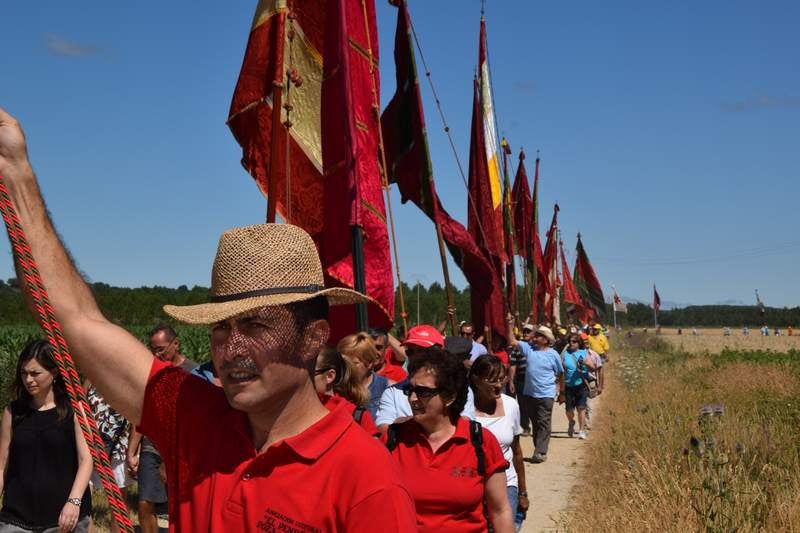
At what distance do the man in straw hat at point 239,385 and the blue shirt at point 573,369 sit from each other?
527 inches

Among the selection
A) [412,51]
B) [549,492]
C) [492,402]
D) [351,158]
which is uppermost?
[412,51]

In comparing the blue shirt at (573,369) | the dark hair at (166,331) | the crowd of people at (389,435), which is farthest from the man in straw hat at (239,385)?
the blue shirt at (573,369)

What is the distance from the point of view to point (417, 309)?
152 ft

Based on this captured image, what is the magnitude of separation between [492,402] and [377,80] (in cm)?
295

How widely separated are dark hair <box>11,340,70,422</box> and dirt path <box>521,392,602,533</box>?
446 cm

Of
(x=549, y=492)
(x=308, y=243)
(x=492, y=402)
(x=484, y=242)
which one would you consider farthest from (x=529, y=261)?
(x=308, y=243)

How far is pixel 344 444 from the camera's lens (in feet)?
6.62

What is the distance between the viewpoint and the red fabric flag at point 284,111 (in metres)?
6.83

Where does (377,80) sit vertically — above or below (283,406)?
above

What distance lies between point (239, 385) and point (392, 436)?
2502mm

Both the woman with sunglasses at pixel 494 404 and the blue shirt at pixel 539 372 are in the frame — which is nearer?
the woman with sunglasses at pixel 494 404

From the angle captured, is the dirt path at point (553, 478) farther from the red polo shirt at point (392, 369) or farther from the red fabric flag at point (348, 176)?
the red fabric flag at point (348, 176)

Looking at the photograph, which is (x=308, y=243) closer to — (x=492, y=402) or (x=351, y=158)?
(x=492, y=402)

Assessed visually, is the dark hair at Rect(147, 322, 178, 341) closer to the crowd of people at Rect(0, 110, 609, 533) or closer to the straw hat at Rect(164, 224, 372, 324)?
the crowd of people at Rect(0, 110, 609, 533)
